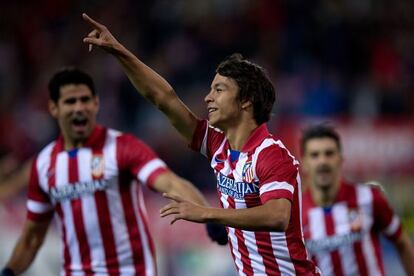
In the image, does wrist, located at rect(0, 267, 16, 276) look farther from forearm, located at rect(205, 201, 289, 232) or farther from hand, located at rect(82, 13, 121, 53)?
forearm, located at rect(205, 201, 289, 232)

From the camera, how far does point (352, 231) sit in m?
6.79

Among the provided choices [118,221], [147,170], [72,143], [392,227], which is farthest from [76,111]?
[392,227]

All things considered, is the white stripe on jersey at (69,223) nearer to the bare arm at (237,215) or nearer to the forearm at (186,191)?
the forearm at (186,191)

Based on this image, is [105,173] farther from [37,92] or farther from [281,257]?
[37,92]

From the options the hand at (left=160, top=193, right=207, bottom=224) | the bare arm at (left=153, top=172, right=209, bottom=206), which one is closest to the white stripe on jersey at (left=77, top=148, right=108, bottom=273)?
the bare arm at (left=153, top=172, right=209, bottom=206)

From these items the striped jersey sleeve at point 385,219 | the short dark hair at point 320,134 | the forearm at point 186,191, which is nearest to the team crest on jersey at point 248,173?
the forearm at point 186,191

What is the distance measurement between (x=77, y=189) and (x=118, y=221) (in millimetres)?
315

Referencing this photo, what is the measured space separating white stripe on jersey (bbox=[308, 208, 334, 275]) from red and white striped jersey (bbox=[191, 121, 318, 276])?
65.1 inches

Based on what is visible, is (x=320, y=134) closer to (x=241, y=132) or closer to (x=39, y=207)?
(x=39, y=207)

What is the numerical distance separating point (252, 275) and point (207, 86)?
7526 mm

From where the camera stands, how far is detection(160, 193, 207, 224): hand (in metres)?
4.43

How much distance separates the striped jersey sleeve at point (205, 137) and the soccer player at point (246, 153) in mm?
14

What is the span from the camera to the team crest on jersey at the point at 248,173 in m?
4.89

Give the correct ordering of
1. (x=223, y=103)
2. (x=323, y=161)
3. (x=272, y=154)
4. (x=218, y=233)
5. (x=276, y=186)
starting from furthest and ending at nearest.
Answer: (x=323, y=161), (x=218, y=233), (x=223, y=103), (x=272, y=154), (x=276, y=186)
